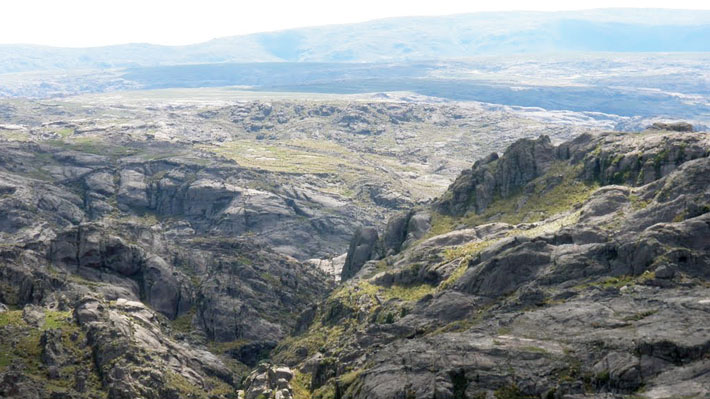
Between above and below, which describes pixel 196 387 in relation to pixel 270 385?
below

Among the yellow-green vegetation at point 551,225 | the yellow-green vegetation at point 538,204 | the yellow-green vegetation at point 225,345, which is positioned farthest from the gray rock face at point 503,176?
the yellow-green vegetation at point 225,345

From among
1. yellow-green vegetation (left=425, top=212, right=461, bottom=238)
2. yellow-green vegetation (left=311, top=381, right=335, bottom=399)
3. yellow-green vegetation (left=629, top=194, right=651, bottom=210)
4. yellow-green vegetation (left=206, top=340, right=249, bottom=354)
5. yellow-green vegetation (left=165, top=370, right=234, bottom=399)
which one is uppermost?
yellow-green vegetation (left=629, top=194, right=651, bottom=210)

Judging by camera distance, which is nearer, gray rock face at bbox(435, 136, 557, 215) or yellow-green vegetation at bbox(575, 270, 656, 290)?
yellow-green vegetation at bbox(575, 270, 656, 290)

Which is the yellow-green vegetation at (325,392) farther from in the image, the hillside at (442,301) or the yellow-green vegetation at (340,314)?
the yellow-green vegetation at (340,314)

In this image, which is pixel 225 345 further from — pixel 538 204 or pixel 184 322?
pixel 538 204

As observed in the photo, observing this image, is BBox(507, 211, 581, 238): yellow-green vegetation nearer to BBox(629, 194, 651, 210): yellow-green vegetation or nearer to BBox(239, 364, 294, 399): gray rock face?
BBox(629, 194, 651, 210): yellow-green vegetation

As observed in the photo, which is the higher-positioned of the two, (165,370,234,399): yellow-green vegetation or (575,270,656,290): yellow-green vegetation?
(575,270,656,290): yellow-green vegetation

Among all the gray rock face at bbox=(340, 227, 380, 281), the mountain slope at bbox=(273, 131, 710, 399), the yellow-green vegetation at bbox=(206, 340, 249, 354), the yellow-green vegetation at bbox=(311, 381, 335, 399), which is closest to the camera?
A: the mountain slope at bbox=(273, 131, 710, 399)

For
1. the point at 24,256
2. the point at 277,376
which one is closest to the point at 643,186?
the point at 277,376

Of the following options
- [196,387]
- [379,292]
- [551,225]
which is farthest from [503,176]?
[196,387]

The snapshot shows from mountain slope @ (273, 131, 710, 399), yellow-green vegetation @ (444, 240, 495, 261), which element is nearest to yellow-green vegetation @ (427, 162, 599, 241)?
mountain slope @ (273, 131, 710, 399)

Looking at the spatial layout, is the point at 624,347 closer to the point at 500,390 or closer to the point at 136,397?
the point at 500,390
